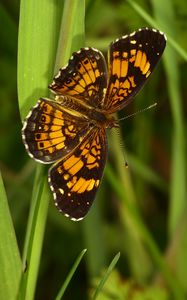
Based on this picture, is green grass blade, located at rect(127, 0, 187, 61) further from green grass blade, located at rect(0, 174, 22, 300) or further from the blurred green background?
green grass blade, located at rect(0, 174, 22, 300)

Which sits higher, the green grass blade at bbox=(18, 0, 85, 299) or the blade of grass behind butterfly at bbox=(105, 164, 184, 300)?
the green grass blade at bbox=(18, 0, 85, 299)

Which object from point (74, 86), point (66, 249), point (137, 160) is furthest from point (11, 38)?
point (66, 249)

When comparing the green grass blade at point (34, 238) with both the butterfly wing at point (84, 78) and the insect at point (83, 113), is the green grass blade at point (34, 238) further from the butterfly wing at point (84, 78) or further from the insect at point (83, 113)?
the butterfly wing at point (84, 78)

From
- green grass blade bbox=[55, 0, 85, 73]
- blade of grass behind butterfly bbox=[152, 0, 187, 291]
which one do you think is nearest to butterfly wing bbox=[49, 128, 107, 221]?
green grass blade bbox=[55, 0, 85, 73]

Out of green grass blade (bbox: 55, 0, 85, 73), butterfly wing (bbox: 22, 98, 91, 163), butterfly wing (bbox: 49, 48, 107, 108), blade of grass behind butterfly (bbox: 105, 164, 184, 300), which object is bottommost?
blade of grass behind butterfly (bbox: 105, 164, 184, 300)

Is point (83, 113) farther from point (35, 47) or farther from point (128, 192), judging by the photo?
point (128, 192)

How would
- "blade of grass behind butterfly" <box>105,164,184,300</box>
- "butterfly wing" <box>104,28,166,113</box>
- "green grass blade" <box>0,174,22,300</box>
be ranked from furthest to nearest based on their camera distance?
"blade of grass behind butterfly" <box>105,164,184,300</box>
"butterfly wing" <box>104,28,166,113</box>
"green grass blade" <box>0,174,22,300</box>
